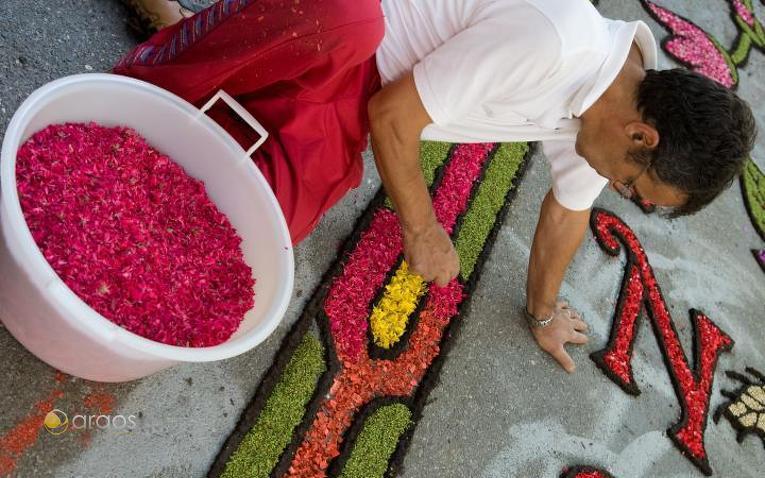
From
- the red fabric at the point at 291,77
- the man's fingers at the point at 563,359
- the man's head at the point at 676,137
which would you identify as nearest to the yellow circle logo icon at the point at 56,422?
the red fabric at the point at 291,77

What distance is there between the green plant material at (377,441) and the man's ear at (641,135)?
0.68 m

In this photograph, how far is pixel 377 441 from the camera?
4.41 ft

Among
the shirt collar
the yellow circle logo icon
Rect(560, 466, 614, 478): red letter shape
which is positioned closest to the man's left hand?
Rect(560, 466, 614, 478): red letter shape

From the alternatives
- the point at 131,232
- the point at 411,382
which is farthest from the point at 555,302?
the point at 131,232

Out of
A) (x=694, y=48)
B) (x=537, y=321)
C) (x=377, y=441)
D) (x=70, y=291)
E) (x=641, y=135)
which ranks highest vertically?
(x=70, y=291)

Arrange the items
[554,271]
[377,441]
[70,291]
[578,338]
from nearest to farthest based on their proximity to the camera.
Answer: [70,291], [377,441], [554,271], [578,338]

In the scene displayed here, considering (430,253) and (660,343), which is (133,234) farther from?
(660,343)

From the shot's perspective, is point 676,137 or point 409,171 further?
point 409,171

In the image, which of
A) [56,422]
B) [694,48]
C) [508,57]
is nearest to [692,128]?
[508,57]

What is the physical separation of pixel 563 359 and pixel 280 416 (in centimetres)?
76

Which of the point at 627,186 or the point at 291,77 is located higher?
the point at 291,77

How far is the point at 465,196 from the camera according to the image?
5.83ft

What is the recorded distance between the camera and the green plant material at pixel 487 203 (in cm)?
171

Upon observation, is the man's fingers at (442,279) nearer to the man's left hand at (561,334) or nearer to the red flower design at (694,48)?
the man's left hand at (561,334)
